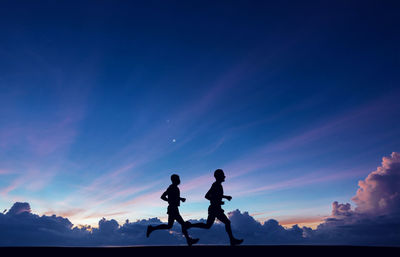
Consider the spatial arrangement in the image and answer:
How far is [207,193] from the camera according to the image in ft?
28.7

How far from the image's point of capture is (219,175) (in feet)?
29.1

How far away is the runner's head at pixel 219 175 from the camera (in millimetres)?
8836

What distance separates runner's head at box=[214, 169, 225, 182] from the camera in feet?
29.0

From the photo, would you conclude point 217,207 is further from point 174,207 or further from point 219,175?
point 174,207
